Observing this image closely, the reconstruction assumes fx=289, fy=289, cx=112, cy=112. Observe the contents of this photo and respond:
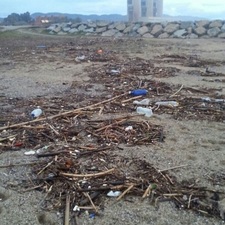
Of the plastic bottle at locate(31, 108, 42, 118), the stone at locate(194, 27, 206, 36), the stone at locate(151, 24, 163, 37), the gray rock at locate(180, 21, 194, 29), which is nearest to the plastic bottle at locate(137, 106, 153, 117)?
the plastic bottle at locate(31, 108, 42, 118)

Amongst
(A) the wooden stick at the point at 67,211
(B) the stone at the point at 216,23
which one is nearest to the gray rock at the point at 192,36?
(B) the stone at the point at 216,23

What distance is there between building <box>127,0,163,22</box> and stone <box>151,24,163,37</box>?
12.0 m

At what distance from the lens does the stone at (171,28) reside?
2243cm

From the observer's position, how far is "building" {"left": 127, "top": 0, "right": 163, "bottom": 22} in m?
36.2

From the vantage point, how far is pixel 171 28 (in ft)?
74.4

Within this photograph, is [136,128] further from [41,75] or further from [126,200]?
[41,75]

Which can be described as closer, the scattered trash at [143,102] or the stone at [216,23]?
the scattered trash at [143,102]

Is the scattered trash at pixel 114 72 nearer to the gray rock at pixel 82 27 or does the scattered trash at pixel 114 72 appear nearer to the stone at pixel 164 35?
the stone at pixel 164 35

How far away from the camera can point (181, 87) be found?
7.07 metres

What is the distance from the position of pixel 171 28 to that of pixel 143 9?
17861mm

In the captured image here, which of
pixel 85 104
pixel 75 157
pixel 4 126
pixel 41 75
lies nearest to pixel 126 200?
pixel 75 157

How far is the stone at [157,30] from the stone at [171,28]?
415mm

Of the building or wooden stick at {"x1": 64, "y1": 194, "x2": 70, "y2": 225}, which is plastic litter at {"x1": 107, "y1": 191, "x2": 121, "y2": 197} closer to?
wooden stick at {"x1": 64, "y1": 194, "x2": 70, "y2": 225}

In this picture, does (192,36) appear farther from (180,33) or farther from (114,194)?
(114,194)
